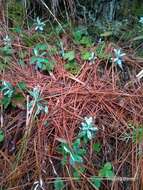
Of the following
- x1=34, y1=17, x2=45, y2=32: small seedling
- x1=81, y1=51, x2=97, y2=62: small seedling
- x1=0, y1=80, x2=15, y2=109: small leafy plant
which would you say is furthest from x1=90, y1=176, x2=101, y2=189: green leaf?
x1=34, y1=17, x2=45, y2=32: small seedling

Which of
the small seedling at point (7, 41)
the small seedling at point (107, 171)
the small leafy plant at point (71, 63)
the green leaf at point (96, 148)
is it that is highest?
the small seedling at point (7, 41)

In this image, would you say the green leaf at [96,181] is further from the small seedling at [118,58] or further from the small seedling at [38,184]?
the small seedling at [118,58]

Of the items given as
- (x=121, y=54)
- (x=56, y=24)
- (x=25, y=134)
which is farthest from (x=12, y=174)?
(x=56, y=24)

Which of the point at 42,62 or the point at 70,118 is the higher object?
the point at 42,62

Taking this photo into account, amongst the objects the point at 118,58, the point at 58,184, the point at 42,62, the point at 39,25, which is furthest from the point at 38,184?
the point at 39,25

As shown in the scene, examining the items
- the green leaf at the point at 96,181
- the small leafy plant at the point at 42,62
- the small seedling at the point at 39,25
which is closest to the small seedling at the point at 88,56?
the small leafy plant at the point at 42,62

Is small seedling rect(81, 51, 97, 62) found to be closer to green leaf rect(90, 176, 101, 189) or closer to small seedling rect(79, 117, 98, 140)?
small seedling rect(79, 117, 98, 140)

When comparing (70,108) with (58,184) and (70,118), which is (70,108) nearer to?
(70,118)

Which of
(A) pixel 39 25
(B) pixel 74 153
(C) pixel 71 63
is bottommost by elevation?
(B) pixel 74 153

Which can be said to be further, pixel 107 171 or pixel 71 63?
pixel 71 63
